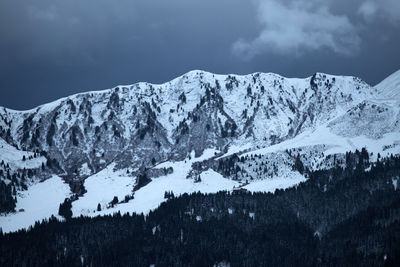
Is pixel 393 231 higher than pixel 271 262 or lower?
higher

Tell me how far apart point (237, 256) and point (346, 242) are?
160 ft

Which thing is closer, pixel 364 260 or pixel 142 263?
pixel 364 260

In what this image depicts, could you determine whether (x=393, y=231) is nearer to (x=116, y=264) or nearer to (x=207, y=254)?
(x=207, y=254)

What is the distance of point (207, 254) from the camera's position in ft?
653

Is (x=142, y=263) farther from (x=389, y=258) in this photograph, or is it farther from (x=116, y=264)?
(x=389, y=258)

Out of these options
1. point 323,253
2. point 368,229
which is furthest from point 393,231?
point 323,253

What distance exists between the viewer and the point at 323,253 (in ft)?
639

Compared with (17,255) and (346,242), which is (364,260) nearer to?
(346,242)

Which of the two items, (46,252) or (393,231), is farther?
(46,252)

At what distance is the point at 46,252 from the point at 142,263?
146ft

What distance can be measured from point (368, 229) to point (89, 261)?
126m

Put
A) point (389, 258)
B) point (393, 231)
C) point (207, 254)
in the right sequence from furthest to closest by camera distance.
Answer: point (207, 254)
point (393, 231)
point (389, 258)

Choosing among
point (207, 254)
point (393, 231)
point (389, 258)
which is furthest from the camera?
point (207, 254)

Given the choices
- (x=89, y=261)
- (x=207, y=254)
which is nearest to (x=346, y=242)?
(x=207, y=254)
